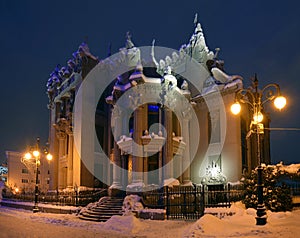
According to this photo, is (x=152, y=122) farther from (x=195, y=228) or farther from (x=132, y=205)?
(x=195, y=228)

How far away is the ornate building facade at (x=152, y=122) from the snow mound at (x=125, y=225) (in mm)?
9113

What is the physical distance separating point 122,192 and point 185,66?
14169 mm

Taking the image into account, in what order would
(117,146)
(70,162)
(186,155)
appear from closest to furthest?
(117,146)
(186,155)
(70,162)

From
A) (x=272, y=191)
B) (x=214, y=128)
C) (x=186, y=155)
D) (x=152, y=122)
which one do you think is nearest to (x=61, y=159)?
(x=152, y=122)

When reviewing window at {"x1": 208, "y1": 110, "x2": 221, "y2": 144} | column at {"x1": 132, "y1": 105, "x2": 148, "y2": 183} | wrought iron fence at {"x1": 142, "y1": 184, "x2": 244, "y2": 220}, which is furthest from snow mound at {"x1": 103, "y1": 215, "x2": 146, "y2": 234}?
window at {"x1": 208, "y1": 110, "x2": 221, "y2": 144}

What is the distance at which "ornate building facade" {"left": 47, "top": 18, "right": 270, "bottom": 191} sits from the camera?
28750 mm

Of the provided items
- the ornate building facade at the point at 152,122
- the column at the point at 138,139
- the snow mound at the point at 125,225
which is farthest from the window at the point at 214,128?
the snow mound at the point at 125,225

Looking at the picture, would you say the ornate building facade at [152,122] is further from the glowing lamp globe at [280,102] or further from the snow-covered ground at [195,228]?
the glowing lamp globe at [280,102]

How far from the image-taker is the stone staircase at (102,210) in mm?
22047

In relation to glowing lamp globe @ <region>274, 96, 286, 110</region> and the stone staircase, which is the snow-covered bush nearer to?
glowing lamp globe @ <region>274, 96, 286, 110</region>

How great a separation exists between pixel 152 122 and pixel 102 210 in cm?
955

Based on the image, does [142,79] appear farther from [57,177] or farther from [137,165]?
[57,177]

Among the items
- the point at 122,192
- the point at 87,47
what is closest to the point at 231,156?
the point at 122,192

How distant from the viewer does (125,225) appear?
→ 55.3ft
